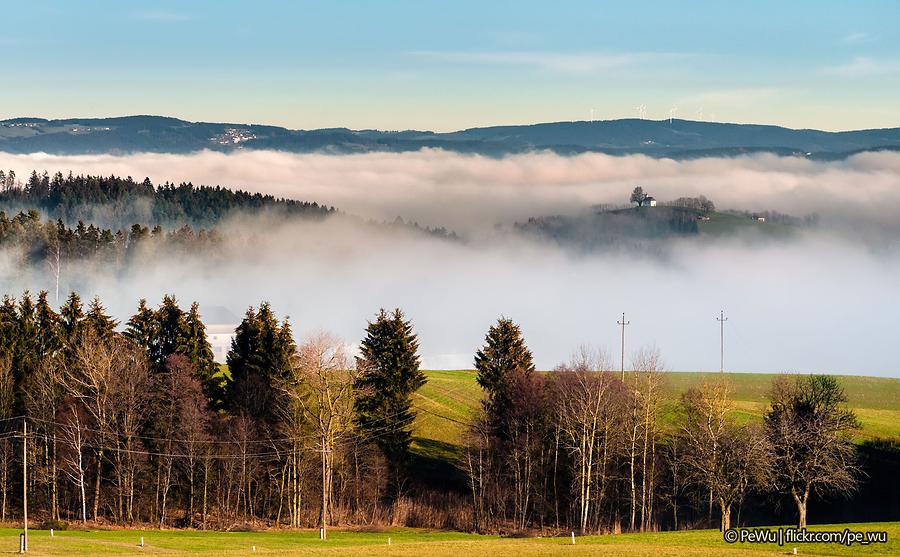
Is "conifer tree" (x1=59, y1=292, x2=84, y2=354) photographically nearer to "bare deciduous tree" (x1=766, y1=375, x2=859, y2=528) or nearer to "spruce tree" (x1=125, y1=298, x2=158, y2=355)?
"spruce tree" (x1=125, y1=298, x2=158, y2=355)

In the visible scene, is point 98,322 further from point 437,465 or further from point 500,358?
point 500,358

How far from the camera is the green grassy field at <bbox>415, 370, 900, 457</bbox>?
112 metres

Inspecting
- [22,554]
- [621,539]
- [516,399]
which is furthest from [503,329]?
[22,554]

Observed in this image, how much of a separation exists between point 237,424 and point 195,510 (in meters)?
7.31

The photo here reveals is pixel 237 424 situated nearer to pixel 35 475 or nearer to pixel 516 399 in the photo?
pixel 35 475

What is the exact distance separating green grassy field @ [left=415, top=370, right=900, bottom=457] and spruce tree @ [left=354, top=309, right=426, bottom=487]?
22.4ft

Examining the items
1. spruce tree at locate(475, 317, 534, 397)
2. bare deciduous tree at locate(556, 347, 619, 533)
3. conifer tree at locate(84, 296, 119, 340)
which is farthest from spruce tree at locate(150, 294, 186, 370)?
bare deciduous tree at locate(556, 347, 619, 533)

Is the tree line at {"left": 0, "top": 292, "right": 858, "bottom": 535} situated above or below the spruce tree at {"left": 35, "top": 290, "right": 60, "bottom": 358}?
below

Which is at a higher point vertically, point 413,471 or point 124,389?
point 124,389

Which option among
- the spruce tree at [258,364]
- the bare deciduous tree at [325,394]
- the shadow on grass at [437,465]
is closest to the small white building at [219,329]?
the shadow on grass at [437,465]

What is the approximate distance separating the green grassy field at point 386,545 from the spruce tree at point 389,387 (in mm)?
12132

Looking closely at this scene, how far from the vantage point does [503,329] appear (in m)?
102

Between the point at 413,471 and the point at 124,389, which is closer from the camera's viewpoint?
the point at 124,389

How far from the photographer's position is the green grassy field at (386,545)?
6396 cm
